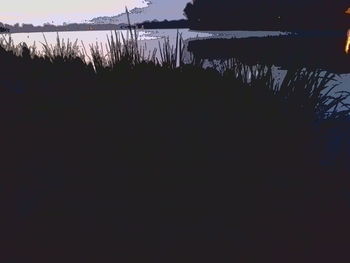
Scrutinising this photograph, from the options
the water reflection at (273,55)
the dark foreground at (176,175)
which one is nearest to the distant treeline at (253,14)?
the water reflection at (273,55)

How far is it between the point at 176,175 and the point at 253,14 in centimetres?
7476

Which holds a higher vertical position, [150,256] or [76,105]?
[76,105]

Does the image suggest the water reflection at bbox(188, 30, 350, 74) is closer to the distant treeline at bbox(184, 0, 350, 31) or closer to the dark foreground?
the dark foreground

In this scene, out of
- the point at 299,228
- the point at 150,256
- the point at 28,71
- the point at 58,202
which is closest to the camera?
the point at 150,256

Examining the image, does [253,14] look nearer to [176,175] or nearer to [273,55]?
[273,55]

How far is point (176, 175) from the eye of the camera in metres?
3.22

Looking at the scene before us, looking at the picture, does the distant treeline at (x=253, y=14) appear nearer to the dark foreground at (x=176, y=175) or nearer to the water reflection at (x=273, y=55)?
the water reflection at (x=273, y=55)

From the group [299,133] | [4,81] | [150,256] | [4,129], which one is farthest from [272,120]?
[4,81]

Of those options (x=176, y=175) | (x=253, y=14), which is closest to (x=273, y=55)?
(x=176, y=175)

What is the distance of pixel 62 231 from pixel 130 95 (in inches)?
61.3

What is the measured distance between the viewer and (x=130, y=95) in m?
4.17

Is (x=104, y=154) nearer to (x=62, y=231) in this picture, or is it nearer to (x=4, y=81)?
(x=62, y=231)

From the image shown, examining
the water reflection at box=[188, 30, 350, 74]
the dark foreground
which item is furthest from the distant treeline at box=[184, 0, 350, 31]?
the dark foreground

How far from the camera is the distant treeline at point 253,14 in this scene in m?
67.7
